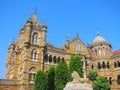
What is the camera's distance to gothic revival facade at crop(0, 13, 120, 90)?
39469 millimetres

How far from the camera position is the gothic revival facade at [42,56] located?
39.5 meters

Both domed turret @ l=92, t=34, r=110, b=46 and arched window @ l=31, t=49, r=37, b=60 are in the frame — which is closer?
arched window @ l=31, t=49, r=37, b=60

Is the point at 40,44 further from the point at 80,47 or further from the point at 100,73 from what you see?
the point at 100,73

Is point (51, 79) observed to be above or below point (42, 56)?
below

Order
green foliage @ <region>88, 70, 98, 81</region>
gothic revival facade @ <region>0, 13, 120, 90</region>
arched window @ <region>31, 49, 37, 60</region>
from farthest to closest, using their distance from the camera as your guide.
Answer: green foliage @ <region>88, 70, 98, 81</region>, arched window @ <region>31, 49, 37, 60</region>, gothic revival facade @ <region>0, 13, 120, 90</region>

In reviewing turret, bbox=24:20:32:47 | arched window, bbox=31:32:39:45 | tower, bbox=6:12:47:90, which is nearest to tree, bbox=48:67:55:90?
tower, bbox=6:12:47:90

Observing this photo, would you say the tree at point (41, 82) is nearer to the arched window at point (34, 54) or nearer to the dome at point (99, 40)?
the arched window at point (34, 54)

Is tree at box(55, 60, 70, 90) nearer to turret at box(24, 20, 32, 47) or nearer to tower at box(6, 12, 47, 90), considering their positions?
tower at box(6, 12, 47, 90)

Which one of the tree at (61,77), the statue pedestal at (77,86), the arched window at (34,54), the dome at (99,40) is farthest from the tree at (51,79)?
the dome at (99,40)

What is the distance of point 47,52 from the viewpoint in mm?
43531

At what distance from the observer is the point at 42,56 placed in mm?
41906

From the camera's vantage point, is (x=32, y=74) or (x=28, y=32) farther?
(x=28, y=32)

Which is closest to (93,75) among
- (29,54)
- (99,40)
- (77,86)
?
(99,40)

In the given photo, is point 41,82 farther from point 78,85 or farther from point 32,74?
point 78,85
